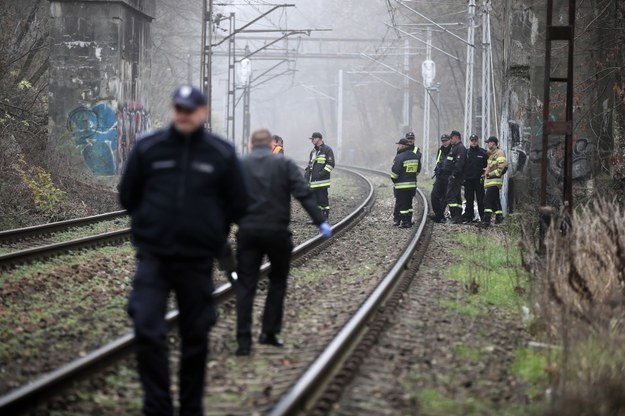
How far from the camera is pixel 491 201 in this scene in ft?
69.9

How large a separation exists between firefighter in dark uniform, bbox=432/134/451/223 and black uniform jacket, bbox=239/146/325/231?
13266mm

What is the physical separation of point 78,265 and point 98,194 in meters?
12.5

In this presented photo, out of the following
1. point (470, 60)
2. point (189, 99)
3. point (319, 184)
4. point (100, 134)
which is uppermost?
point (470, 60)

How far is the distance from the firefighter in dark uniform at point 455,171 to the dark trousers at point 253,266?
12900 millimetres

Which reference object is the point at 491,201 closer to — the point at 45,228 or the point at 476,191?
the point at 476,191

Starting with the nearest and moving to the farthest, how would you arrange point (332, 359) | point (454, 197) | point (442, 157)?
1. point (332, 359)
2. point (442, 157)
3. point (454, 197)

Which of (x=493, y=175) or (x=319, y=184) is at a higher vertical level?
(x=493, y=175)

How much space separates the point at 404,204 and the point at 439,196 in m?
1.95

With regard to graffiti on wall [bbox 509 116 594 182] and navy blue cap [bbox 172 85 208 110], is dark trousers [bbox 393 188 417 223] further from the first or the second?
navy blue cap [bbox 172 85 208 110]

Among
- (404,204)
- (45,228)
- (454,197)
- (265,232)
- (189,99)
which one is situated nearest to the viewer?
(189,99)

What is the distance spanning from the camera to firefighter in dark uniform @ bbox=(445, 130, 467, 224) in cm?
2150

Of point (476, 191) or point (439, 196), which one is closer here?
point (476, 191)

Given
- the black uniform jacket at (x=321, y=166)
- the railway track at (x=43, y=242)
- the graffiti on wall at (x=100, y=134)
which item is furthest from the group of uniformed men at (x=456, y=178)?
the graffiti on wall at (x=100, y=134)

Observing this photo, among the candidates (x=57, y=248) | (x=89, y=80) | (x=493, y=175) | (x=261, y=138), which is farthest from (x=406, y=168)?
(x=261, y=138)
